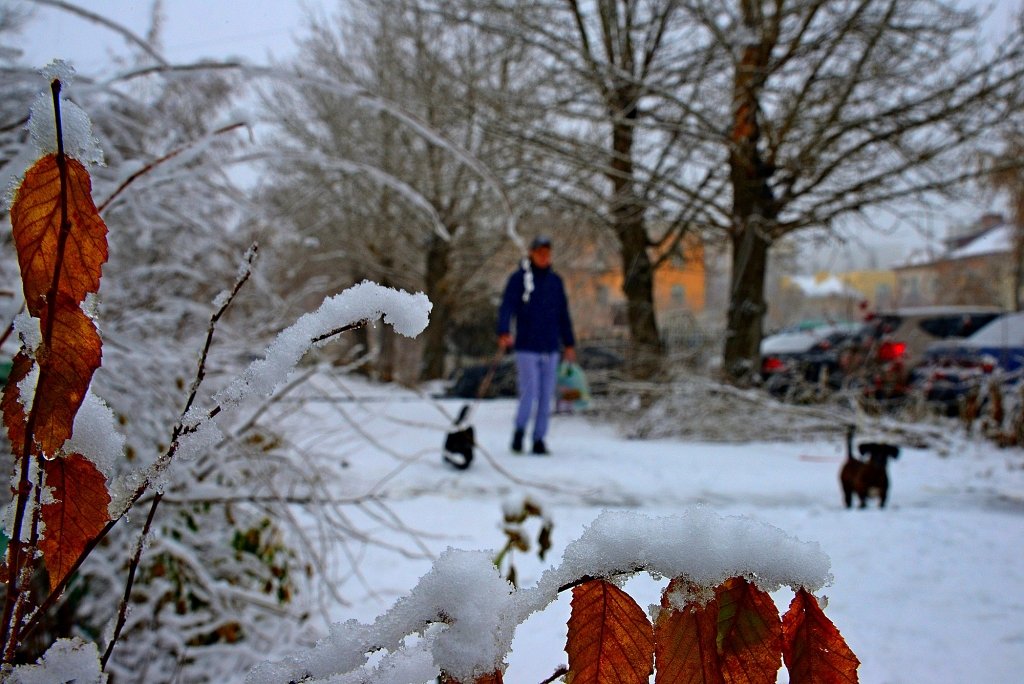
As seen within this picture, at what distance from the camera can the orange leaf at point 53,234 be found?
42 centimetres

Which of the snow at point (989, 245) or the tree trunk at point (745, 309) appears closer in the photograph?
the tree trunk at point (745, 309)

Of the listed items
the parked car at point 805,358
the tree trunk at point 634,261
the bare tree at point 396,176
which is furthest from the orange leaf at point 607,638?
the bare tree at point 396,176

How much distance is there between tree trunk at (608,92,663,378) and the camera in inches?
297

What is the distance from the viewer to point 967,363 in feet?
23.6

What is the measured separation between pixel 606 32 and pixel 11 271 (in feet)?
23.0

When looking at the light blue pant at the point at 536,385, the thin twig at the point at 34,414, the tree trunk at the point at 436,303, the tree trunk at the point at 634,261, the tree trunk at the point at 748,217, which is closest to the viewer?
the thin twig at the point at 34,414

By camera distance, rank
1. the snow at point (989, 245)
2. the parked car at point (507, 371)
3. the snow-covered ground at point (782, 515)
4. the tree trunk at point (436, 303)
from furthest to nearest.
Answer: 1. the snow at point (989, 245)
2. the tree trunk at point (436, 303)
3. the parked car at point (507, 371)
4. the snow-covered ground at point (782, 515)

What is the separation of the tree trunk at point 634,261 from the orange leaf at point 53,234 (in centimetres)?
712

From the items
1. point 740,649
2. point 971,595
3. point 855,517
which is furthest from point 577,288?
point 740,649

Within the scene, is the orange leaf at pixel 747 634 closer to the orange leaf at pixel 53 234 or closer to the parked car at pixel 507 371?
the orange leaf at pixel 53 234

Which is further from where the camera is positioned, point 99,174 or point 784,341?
point 784,341

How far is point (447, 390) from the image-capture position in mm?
10898

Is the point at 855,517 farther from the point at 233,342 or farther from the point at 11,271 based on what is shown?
the point at 11,271

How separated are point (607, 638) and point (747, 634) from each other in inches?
3.8
